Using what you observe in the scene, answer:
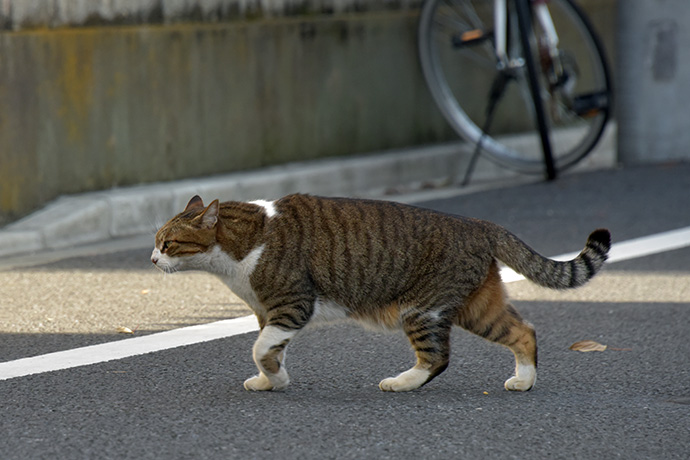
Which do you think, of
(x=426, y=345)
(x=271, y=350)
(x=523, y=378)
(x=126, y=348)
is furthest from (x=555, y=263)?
(x=126, y=348)

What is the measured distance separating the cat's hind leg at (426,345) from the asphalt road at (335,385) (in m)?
0.07

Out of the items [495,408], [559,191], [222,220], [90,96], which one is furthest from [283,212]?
[559,191]

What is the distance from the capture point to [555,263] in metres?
4.56

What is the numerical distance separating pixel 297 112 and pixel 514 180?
79.7 inches

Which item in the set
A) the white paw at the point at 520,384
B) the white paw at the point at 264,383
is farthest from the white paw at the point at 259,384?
the white paw at the point at 520,384

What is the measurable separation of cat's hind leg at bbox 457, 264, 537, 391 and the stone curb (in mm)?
2573

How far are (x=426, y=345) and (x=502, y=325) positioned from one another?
1.03ft

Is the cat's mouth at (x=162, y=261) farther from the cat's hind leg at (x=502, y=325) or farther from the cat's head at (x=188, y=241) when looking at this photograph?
the cat's hind leg at (x=502, y=325)

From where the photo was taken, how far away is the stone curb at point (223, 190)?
23.7 ft

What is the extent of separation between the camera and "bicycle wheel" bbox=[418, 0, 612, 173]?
9.66 metres

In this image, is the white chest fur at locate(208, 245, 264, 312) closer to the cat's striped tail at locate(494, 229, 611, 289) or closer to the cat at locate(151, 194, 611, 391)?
the cat at locate(151, 194, 611, 391)

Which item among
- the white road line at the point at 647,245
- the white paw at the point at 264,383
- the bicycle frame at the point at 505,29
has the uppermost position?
the bicycle frame at the point at 505,29

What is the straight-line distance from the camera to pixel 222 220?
14.6 feet

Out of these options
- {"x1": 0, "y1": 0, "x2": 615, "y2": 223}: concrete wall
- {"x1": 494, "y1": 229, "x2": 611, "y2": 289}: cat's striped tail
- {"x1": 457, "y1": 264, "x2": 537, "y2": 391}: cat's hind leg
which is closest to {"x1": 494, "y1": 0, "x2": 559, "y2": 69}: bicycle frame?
{"x1": 0, "y1": 0, "x2": 615, "y2": 223}: concrete wall
